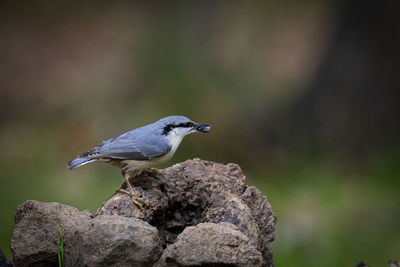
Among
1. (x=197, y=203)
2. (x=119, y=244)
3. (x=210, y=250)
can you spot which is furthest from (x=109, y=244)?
(x=197, y=203)

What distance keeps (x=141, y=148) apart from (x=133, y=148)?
1.9 inches

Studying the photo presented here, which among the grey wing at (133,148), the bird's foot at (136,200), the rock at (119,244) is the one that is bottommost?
the rock at (119,244)

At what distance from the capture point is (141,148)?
334 cm

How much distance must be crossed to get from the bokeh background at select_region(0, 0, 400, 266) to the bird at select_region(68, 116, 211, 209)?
2.15m

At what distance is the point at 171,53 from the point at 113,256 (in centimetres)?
571

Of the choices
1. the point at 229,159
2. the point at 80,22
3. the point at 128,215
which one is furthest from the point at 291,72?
the point at 128,215

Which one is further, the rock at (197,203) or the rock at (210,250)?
the rock at (197,203)

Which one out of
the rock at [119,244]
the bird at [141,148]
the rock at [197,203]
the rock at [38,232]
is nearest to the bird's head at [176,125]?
the bird at [141,148]

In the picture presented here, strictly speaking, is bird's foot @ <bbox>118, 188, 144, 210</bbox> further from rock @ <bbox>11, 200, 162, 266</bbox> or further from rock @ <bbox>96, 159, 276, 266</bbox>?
rock @ <bbox>11, 200, 162, 266</bbox>

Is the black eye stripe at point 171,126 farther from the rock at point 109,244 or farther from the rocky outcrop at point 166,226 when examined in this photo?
the rock at point 109,244

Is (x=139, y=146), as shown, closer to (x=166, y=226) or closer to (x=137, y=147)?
(x=137, y=147)

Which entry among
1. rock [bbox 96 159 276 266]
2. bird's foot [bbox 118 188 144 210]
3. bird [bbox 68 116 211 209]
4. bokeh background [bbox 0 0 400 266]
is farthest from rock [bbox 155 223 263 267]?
bokeh background [bbox 0 0 400 266]

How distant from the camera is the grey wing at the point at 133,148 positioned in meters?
3.31

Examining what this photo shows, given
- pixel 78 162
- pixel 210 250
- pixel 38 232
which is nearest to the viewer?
pixel 210 250
